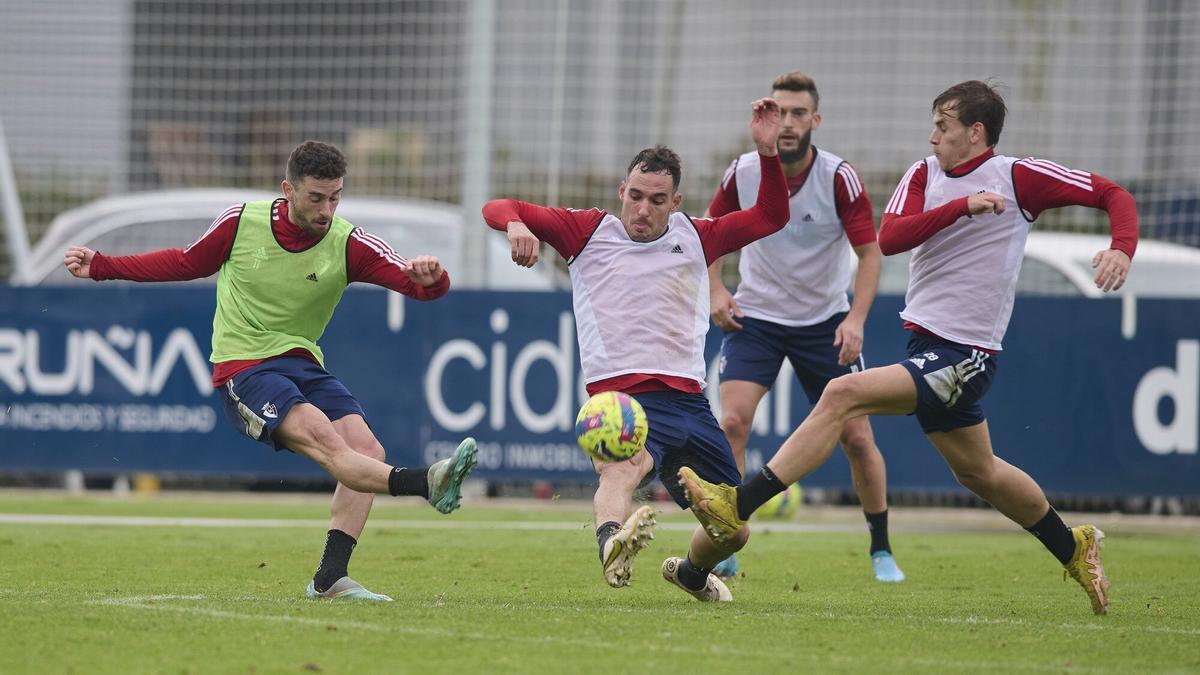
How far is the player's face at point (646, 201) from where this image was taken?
6699mm

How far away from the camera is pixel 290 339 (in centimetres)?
700

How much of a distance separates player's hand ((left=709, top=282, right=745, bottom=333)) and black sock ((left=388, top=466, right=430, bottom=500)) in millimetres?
2370

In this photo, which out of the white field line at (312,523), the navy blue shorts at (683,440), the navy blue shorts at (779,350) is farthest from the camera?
the white field line at (312,523)

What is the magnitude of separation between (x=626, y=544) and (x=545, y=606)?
0.96 metres

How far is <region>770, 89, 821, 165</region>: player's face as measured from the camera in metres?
8.38

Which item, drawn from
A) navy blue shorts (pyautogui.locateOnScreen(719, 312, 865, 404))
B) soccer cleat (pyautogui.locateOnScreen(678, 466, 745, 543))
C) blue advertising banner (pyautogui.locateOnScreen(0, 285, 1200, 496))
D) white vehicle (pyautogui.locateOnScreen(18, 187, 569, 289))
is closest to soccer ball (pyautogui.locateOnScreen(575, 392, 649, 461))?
soccer cleat (pyautogui.locateOnScreen(678, 466, 745, 543))

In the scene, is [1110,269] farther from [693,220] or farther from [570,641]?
[570,641]

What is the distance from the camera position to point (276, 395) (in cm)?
670

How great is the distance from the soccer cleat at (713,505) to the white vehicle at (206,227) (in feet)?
26.5

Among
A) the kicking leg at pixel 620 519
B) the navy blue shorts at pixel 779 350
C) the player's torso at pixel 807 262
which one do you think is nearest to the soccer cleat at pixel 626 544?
the kicking leg at pixel 620 519

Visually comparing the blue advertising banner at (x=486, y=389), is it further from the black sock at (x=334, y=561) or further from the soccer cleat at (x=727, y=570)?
the black sock at (x=334, y=561)

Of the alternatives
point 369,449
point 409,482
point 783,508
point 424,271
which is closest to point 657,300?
point 424,271

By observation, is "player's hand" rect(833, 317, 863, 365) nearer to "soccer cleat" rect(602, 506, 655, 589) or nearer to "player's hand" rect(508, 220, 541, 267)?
"player's hand" rect(508, 220, 541, 267)

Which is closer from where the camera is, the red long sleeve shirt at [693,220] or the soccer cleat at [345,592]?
the red long sleeve shirt at [693,220]
